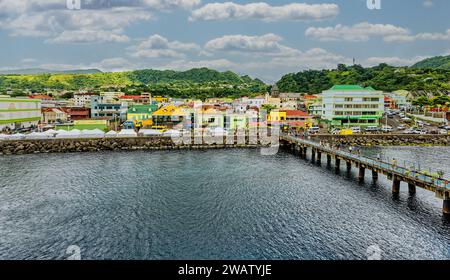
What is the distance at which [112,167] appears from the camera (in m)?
20.5

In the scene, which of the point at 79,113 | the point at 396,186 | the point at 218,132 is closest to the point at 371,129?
the point at 218,132

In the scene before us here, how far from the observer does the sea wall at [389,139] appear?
29797mm

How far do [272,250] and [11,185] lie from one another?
13388mm

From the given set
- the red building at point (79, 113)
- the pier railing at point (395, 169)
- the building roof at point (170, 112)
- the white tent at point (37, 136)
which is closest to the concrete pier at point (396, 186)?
the pier railing at point (395, 169)

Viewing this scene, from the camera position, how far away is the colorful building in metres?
36.0

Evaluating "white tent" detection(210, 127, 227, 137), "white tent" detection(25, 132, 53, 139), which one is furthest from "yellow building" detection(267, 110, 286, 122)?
"white tent" detection(25, 132, 53, 139)

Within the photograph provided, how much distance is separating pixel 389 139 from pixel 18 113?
35.3m

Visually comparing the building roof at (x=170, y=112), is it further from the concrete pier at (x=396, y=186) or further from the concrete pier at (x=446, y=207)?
the concrete pier at (x=446, y=207)

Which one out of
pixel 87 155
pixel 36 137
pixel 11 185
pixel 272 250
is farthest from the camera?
pixel 36 137

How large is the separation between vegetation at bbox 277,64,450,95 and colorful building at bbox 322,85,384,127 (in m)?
20.0
